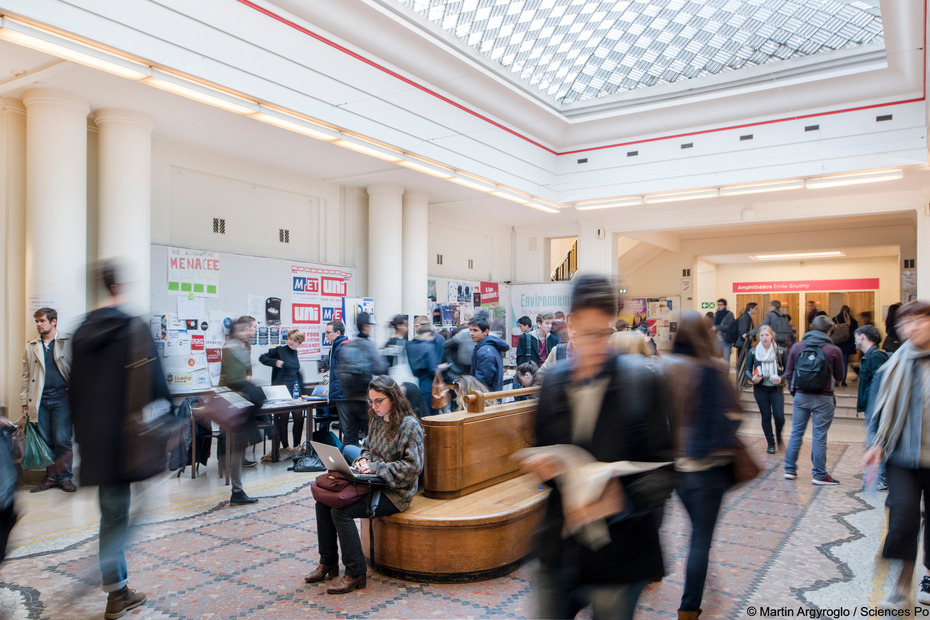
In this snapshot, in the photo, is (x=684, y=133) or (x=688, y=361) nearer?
(x=688, y=361)

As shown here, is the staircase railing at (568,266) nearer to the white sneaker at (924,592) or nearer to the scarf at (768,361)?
the scarf at (768,361)

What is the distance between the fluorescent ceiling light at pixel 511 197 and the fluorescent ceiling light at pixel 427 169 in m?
1.34

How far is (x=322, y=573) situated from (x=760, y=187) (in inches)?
373

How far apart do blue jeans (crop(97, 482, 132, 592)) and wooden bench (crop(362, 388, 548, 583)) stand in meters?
1.41

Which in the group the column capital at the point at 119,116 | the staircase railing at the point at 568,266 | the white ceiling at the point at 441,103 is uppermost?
the white ceiling at the point at 441,103

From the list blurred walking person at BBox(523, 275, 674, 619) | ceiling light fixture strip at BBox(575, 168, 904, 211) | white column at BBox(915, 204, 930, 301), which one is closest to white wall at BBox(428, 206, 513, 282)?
ceiling light fixture strip at BBox(575, 168, 904, 211)

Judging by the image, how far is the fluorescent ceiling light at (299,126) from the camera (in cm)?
→ 677

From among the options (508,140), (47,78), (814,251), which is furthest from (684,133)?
(47,78)

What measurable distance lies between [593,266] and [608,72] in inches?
171

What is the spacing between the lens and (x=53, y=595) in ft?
11.4

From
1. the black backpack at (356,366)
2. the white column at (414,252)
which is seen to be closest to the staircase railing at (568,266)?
the white column at (414,252)

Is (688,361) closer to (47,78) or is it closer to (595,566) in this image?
(595,566)

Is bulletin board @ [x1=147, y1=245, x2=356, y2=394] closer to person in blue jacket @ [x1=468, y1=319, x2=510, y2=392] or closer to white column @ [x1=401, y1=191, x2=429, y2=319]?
white column @ [x1=401, y1=191, x2=429, y2=319]

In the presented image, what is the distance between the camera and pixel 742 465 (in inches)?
116
